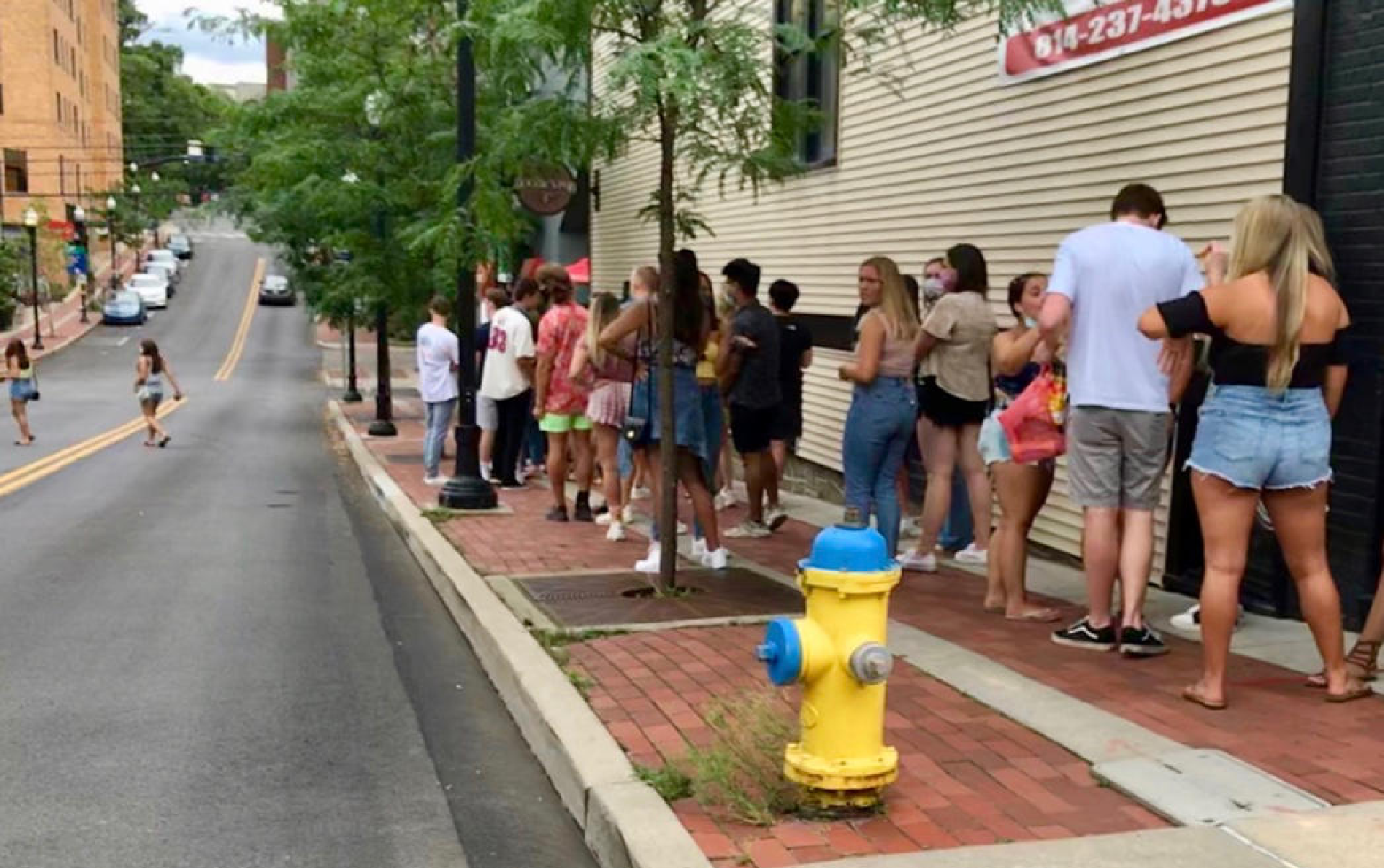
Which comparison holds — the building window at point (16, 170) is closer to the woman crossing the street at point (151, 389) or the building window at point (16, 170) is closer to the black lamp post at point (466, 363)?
the woman crossing the street at point (151, 389)

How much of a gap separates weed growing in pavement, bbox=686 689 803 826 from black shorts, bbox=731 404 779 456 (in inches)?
177

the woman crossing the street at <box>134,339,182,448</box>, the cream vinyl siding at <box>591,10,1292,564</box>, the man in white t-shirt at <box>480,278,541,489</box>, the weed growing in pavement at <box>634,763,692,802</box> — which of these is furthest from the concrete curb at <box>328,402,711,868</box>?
the woman crossing the street at <box>134,339,182,448</box>

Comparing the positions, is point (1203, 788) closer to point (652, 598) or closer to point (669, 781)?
point (669, 781)

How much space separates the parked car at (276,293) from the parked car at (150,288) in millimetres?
4717

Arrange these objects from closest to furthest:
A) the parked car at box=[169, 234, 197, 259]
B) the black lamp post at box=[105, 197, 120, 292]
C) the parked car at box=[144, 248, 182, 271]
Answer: the black lamp post at box=[105, 197, 120, 292] → the parked car at box=[144, 248, 182, 271] → the parked car at box=[169, 234, 197, 259]

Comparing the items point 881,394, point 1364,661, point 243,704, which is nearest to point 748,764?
point 1364,661

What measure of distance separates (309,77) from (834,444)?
8839 millimetres

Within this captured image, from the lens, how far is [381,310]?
18.8 metres

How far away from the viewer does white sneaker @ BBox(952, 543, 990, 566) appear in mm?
7977

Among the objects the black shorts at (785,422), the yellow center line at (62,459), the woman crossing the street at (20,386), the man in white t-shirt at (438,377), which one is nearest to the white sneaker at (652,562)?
the black shorts at (785,422)

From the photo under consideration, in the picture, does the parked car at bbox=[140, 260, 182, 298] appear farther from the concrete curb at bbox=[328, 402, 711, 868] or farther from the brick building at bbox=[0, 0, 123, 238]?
the concrete curb at bbox=[328, 402, 711, 868]

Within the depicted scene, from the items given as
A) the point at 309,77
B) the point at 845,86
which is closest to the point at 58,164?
the point at 309,77

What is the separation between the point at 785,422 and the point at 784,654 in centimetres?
604

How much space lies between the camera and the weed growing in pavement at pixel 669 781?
3.98 m
